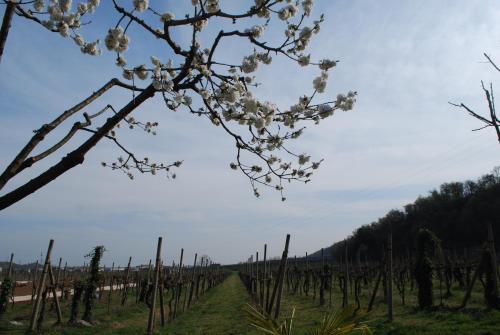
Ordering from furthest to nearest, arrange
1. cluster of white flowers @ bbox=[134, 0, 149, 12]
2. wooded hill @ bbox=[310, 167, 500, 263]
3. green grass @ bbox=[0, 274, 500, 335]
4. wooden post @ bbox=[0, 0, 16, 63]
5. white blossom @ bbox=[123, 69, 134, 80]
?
wooded hill @ bbox=[310, 167, 500, 263] → green grass @ bbox=[0, 274, 500, 335] → white blossom @ bbox=[123, 69, 134, 80] → cluster of white flowers @ bbox=[134, 0, 149, 12] → wooden post @ bbox=[0, 0, 16, 63]

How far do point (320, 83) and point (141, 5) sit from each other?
Result: 184 centimetres

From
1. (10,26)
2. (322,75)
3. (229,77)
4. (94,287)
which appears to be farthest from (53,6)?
(94,287)

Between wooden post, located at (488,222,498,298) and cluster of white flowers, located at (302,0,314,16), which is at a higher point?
cluster of white flowers, located at (302,0,314,16)

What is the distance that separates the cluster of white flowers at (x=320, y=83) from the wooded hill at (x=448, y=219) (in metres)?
43.3

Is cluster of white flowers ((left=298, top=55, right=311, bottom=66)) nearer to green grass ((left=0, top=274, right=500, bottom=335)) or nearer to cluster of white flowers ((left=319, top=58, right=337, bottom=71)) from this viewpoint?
cluster of white flowers ((left=319, top=58, right=337, bottom=71))

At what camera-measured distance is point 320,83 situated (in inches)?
167

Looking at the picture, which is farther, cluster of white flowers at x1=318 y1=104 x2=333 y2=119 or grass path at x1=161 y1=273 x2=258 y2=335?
grass path at x1=161 y1=273 x2=258 y2=335

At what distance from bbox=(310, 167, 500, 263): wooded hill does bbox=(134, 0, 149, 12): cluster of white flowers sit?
147 ft

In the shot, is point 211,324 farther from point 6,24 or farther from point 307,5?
point 6,24

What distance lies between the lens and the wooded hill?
2121 inches

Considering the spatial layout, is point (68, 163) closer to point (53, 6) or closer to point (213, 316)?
point (53, 6)

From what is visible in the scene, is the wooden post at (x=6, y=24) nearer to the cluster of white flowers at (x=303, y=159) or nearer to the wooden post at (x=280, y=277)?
the cluster of white flowers at (x=303, y=159)

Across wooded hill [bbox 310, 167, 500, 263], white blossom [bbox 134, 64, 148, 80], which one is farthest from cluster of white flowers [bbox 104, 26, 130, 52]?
wooded hill [bbox 310, 167, 500, 263]

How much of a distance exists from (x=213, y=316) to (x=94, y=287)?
14.3ft
